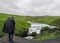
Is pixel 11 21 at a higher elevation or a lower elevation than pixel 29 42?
higher

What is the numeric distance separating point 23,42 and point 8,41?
2.05 m

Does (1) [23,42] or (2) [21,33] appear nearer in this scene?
(1) [23,42]

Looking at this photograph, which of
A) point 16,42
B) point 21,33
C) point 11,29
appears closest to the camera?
point 11,29

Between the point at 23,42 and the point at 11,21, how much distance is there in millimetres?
3610

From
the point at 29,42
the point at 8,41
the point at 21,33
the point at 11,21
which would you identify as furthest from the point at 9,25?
the point at 21,33

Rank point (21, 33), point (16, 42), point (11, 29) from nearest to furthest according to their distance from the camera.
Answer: point (11, 29) → point (16, 42) → point (21, 33)

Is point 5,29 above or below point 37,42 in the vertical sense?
above

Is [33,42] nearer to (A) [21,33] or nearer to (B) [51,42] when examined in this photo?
(B) [51,42]

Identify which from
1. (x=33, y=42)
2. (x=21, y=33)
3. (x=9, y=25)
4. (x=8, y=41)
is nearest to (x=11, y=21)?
(x=9, y=25)

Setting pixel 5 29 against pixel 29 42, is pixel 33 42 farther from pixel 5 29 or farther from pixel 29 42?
pixel 5 29

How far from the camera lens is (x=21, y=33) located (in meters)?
47.2

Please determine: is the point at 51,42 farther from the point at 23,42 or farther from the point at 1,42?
the point at 1,42

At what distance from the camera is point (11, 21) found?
860 inches

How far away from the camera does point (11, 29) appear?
71.2ft
